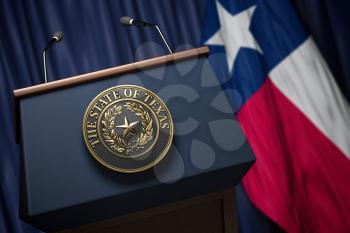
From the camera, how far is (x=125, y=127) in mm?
1069

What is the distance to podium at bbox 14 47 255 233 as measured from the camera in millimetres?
1009

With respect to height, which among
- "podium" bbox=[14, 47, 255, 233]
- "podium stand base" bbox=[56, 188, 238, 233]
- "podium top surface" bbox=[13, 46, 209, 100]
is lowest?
"podium stand base" bbox=[56, 188, 238, 233]

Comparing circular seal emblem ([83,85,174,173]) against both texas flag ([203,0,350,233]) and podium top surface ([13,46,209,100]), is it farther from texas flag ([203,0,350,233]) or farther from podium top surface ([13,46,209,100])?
texas flag ([203,0,350,233])

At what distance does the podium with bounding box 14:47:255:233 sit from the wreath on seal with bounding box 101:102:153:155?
0.03 meters

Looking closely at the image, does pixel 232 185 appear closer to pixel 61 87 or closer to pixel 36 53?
pixel 61 87

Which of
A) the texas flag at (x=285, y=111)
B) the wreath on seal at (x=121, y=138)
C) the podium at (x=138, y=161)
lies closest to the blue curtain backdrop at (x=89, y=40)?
the texas flag at (x=285, y=111)

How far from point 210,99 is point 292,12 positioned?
134 centimetres

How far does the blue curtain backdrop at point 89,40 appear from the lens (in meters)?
2.09

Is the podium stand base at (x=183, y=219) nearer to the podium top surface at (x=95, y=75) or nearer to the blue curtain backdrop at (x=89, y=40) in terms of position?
the podium top surface at (x=95, y=75)

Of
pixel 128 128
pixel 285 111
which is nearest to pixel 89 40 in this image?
pixel 285 111

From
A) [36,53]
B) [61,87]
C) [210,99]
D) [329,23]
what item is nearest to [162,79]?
[210,99]

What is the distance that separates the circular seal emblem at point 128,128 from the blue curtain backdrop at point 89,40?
3.69 feet

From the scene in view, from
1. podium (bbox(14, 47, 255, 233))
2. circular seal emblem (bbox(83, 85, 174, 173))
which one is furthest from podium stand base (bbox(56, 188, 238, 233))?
circular seal emblem (bbox(83, 85, 174, 173))

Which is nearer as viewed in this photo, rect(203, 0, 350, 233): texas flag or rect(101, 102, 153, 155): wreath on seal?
rect(101, 102, 153, 155): wreath on seal
